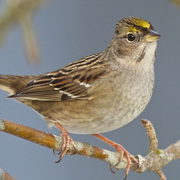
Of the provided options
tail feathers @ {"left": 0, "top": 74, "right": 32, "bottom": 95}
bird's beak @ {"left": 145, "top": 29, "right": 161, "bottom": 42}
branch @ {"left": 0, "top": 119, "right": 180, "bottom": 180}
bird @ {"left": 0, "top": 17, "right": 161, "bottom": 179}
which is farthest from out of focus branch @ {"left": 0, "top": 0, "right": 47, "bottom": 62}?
tail feathers @ {"left": 0, "top": 74, "right": 32, "bottom": 95}

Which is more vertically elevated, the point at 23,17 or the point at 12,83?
the point at 23,17

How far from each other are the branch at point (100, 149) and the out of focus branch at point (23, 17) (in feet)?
1.28

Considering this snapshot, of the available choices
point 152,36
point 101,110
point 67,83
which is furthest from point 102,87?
point 152,36

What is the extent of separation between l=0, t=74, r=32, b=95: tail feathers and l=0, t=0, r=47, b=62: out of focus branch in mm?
1116

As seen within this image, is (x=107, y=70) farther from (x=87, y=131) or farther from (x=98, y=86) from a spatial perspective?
(x=87, y=131)

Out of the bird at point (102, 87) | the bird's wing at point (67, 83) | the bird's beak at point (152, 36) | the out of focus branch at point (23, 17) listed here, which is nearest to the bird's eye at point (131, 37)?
the bird at point (102, 87)

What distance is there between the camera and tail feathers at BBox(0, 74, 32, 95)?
114 inches

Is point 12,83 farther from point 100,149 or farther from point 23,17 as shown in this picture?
point 23,17

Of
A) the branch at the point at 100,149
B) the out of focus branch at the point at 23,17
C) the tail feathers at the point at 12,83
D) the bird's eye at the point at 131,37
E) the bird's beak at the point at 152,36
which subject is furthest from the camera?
the tail feathers at the point at 12,83

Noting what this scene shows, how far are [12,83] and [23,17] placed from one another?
1.18 meters

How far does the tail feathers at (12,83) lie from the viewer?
9.51 feet

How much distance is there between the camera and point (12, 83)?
114 inches

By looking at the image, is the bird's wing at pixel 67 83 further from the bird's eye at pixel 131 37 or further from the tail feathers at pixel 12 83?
the bird's eye at pixel 131 37

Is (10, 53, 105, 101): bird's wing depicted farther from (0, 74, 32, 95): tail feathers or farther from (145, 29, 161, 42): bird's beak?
(145, 29, 161, 42): bird's beak
